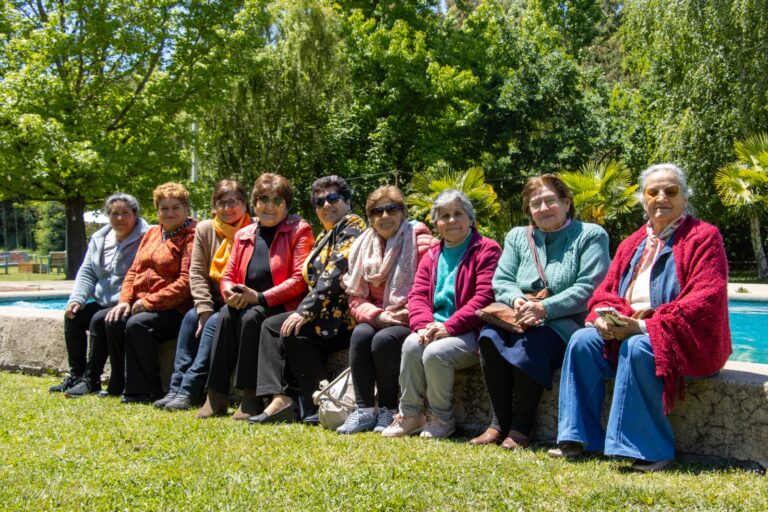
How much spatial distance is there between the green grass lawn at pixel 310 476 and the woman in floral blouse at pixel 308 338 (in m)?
0.34

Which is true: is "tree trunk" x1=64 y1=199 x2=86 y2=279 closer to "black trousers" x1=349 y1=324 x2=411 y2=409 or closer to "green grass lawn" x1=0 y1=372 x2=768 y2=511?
"green grass lawn" x1=0 y1=372 x2=768 y2=511

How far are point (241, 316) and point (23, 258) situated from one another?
99.1 ft

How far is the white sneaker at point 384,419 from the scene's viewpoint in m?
4.65

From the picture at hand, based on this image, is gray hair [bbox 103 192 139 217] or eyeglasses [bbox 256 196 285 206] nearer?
eyeglasses [bbox 256 196 285 206]

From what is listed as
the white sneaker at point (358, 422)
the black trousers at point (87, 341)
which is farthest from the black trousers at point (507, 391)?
the black trousers at point (87, 341)

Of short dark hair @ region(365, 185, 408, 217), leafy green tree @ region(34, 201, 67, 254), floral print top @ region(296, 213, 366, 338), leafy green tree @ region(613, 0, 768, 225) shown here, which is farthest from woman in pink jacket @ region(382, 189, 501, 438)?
leafy green tree @ region(34, 201, 67, 254)

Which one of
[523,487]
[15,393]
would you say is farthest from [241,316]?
[523,487]

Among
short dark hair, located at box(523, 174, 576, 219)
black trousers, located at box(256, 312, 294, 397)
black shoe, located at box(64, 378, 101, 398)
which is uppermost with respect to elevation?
short dark hair, located at box(523, 174, 576, 219)

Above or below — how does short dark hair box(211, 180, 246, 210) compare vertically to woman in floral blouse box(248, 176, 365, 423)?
above

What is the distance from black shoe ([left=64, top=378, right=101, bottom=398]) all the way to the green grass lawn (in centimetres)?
131

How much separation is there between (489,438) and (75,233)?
18.4 metres

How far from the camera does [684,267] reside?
3.79m

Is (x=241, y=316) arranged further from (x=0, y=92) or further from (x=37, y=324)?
(x=0, y=92)

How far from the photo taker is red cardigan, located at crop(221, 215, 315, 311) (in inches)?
211
